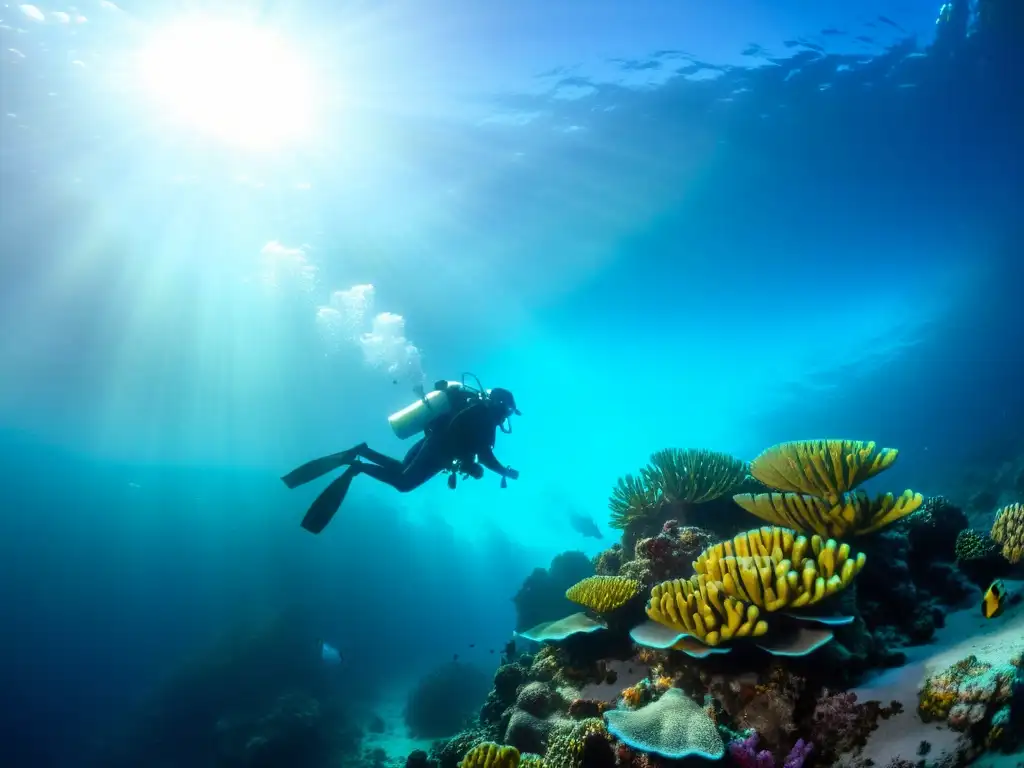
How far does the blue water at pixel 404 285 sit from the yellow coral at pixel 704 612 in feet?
55.3

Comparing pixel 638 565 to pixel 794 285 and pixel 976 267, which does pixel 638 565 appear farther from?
pixel 976 267

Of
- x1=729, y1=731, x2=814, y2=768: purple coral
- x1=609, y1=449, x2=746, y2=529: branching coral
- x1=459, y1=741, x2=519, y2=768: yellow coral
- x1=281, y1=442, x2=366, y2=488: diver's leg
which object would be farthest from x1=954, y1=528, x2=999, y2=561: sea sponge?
x1=281, y1=442, x2=366, y2=488: diver's leg

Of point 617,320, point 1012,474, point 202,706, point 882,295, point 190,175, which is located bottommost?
point 1012,474

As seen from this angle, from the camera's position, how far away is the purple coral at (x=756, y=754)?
2.98 m

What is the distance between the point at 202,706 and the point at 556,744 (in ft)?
93.4

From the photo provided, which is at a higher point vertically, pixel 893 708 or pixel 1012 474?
pixel 1012 474

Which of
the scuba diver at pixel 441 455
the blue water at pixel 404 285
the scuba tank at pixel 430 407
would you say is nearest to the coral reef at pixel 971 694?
the scuba diver at pixel 441 455

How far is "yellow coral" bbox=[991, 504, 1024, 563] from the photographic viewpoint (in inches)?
189

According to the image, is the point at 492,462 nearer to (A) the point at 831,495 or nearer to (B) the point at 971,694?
(A) the point at 831,495

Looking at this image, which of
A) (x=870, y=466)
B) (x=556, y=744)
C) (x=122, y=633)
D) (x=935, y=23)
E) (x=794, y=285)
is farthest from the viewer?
(x=122, y=633)

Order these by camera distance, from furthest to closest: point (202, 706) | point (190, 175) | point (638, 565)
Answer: point (202, 706) < point (190, 175) < point (638, 565)

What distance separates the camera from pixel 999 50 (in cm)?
1647

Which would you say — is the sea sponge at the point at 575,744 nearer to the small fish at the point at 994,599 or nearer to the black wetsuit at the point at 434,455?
the small fish at the point at 994,599

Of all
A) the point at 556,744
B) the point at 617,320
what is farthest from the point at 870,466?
the point at 617,320
